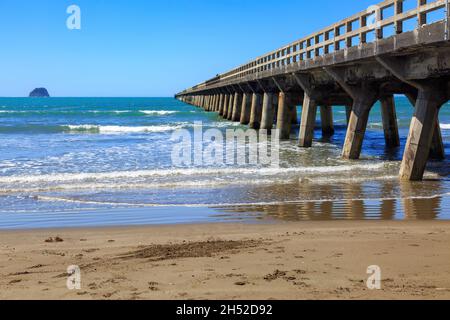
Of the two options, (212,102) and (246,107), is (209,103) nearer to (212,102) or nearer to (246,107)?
(212,102)

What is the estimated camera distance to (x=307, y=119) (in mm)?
20078

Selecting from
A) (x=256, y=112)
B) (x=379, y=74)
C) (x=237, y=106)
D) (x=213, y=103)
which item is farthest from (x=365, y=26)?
(x=213, y=103)

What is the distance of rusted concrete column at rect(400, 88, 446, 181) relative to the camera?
451 inches

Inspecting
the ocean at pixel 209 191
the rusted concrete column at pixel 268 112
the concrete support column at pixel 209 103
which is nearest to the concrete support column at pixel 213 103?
the concrete support column at pixel 209 103

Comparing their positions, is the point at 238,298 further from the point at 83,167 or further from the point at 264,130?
the point at 264,130

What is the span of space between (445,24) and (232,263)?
5841mm

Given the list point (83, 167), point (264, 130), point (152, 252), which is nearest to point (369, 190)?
point (152, 252)

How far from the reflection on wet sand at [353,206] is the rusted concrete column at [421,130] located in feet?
1.57

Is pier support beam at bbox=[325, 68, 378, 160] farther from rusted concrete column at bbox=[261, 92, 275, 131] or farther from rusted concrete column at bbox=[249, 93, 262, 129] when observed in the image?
rusted concrete column at bbox=[249, 93, 262, 129]

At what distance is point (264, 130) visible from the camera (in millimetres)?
27719

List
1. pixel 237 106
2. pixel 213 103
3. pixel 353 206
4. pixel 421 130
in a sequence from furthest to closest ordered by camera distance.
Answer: pixel 213 103
pixel 237 106
pixel 421 130
pixel 353 206

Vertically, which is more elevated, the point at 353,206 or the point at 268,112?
the point at 268,112

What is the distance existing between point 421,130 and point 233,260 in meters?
7.24

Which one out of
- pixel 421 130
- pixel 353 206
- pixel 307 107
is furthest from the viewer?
pixel 307 107
